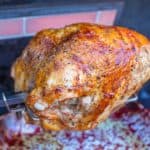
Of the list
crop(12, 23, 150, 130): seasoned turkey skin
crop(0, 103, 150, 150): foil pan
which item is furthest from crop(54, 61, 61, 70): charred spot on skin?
crop(0, 103, 150, 150): foil pan

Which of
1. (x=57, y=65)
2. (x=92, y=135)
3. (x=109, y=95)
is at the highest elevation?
(x=57, y=65)

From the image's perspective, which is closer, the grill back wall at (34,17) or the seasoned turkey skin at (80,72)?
the seasoned turkey skin at (80,72)

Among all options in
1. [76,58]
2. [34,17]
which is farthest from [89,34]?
[34,17]

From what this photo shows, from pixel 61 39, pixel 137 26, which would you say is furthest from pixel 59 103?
pixel 137 26

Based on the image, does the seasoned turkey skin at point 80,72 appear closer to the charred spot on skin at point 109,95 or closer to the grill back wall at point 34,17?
the charred spot on skin at point 109,95

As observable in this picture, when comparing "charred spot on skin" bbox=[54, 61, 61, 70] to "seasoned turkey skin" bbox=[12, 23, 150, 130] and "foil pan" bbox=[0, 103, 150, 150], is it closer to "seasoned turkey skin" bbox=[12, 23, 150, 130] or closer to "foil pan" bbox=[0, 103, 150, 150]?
"seasoned turkey skin" bbox=[12, 23, 150, 130]

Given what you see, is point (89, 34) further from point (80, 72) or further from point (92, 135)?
point (92, 135)

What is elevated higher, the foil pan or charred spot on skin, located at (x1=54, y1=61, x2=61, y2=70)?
charred spot on skin, located at (x1=54, y1=61, x2=61, y2=70)

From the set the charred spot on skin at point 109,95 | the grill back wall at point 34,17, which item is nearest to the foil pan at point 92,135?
the grill back wall at point 34,17
